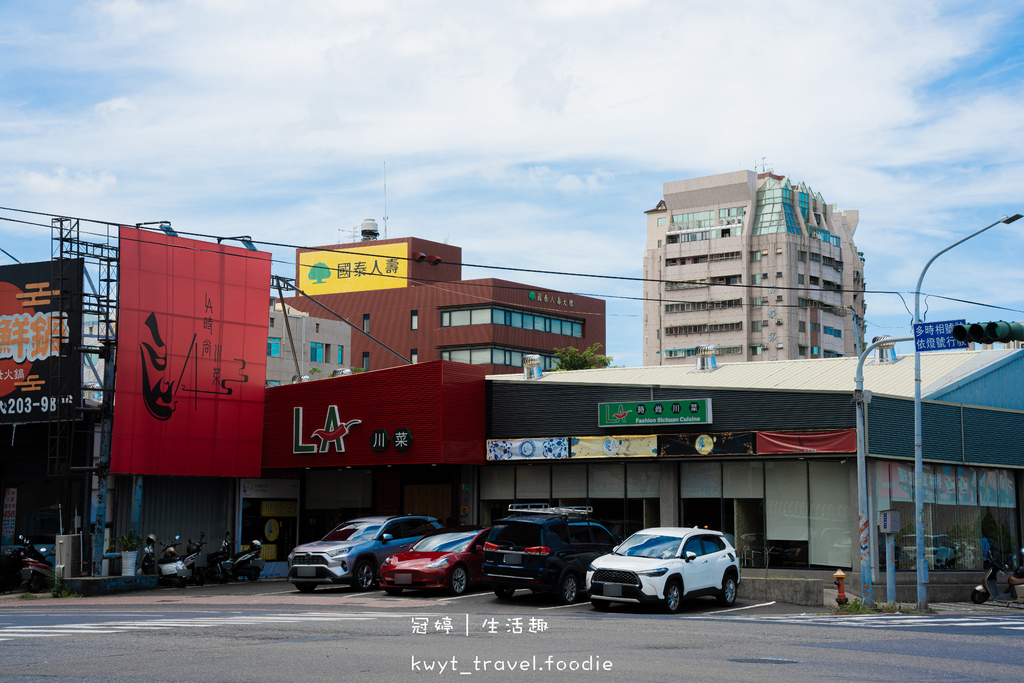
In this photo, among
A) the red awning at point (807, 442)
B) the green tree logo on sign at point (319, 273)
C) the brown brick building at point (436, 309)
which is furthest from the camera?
the green tree logo on sign at point (319, 273)

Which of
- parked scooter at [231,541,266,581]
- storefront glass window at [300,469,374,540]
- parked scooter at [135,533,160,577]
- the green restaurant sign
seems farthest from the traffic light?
parked scooter at [135,533,160,577]

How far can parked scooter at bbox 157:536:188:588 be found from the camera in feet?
97.6

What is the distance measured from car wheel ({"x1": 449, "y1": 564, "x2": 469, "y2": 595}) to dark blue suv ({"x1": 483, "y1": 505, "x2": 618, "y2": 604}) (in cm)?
127

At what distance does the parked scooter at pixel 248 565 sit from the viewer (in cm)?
3125

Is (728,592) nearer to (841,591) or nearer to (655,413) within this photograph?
(841,591)

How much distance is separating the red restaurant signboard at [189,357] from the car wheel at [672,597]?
54.8 feet

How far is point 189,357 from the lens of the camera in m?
32.8

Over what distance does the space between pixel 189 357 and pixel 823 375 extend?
18.8 m

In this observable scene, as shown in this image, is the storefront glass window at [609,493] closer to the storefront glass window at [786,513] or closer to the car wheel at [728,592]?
the storefront glass window at [786,513]

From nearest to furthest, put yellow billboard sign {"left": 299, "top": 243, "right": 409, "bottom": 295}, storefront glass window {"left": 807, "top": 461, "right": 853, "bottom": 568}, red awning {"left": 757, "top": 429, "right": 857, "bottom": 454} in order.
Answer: red awning {"left": 757, "top": 429, "right": 857, "bottom": 454}, storefront glass window {"left": 807, "top": 461, "right": 853, "bottom": 568}, yellow billboard sign {"left": 299, "top": 243, "right": 409, "bottom": 295}

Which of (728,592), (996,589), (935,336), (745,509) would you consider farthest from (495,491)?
(935,336)

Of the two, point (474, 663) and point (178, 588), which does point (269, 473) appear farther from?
point (474, 663)

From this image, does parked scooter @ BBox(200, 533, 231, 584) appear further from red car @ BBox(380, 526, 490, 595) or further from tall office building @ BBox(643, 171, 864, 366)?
tall office building @ BBox(643, 171, 864, 366)

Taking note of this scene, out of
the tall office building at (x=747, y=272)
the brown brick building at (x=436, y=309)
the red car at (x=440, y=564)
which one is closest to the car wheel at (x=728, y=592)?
the red car at (x=440, y=564)
